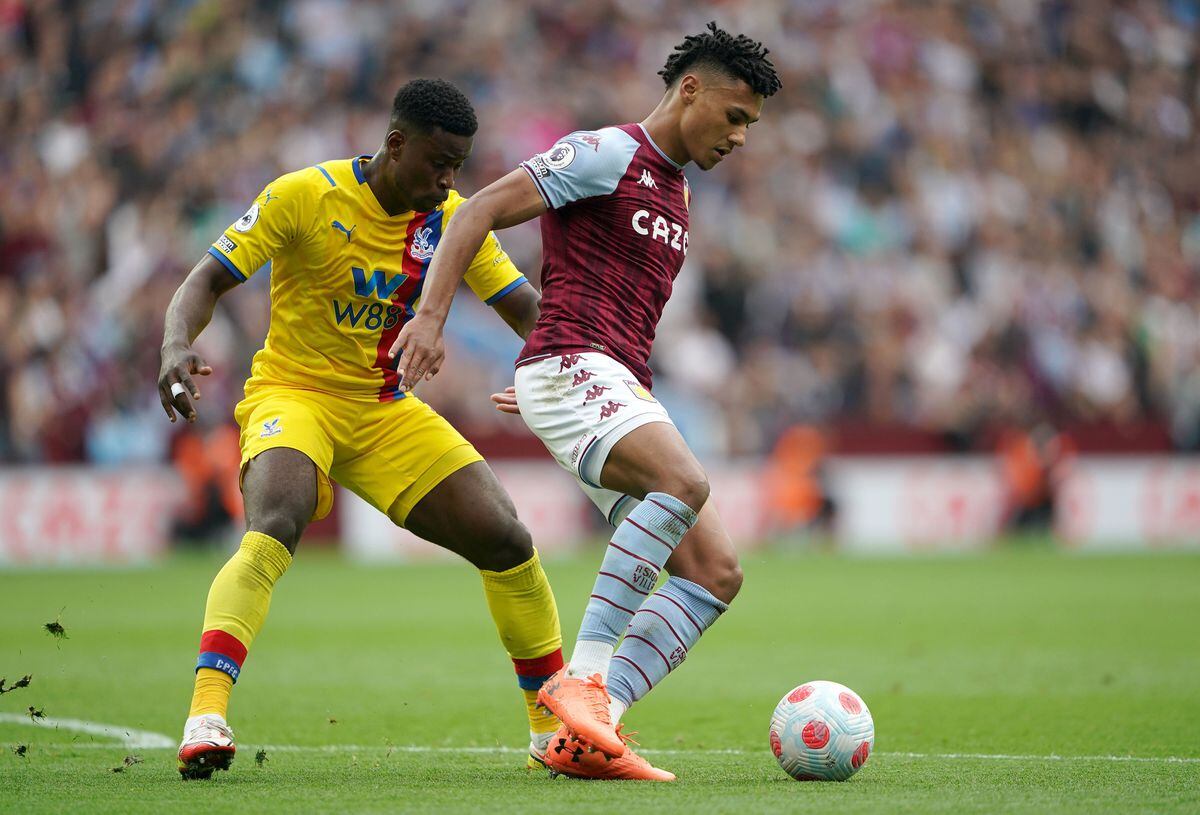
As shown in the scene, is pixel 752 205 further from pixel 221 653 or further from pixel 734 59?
pixel 221 653

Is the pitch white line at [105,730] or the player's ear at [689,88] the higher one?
the player's ear at [689,88]

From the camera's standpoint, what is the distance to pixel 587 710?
16.8 feet

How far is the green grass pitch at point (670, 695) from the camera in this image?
4.89m

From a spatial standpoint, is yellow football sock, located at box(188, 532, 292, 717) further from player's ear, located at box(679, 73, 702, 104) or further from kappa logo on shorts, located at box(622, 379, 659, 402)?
player's ear, located at box(679, 73, 702, 104)

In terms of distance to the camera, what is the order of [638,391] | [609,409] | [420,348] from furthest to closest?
[638,391] < [609,409] < [420,348]

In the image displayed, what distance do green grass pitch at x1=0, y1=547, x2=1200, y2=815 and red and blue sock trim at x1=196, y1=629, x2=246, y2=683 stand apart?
0.38m

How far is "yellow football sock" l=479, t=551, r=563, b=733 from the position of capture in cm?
599

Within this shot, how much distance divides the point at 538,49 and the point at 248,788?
18527 millimetres

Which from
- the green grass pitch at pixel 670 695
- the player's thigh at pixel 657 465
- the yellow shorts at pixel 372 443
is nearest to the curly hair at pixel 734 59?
the player's thigh at pixel 657 465

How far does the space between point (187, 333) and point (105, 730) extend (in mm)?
2283

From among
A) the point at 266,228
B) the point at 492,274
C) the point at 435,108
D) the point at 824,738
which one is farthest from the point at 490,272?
the point at 824,738

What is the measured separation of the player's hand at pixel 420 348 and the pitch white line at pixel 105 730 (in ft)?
7.31

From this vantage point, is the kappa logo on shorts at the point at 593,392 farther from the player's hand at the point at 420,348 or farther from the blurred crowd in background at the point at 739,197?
the blurred crowd in background at the point at 739,197

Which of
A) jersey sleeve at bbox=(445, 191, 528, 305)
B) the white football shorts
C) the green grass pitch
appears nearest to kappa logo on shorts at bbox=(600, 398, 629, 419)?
the white football shorts
